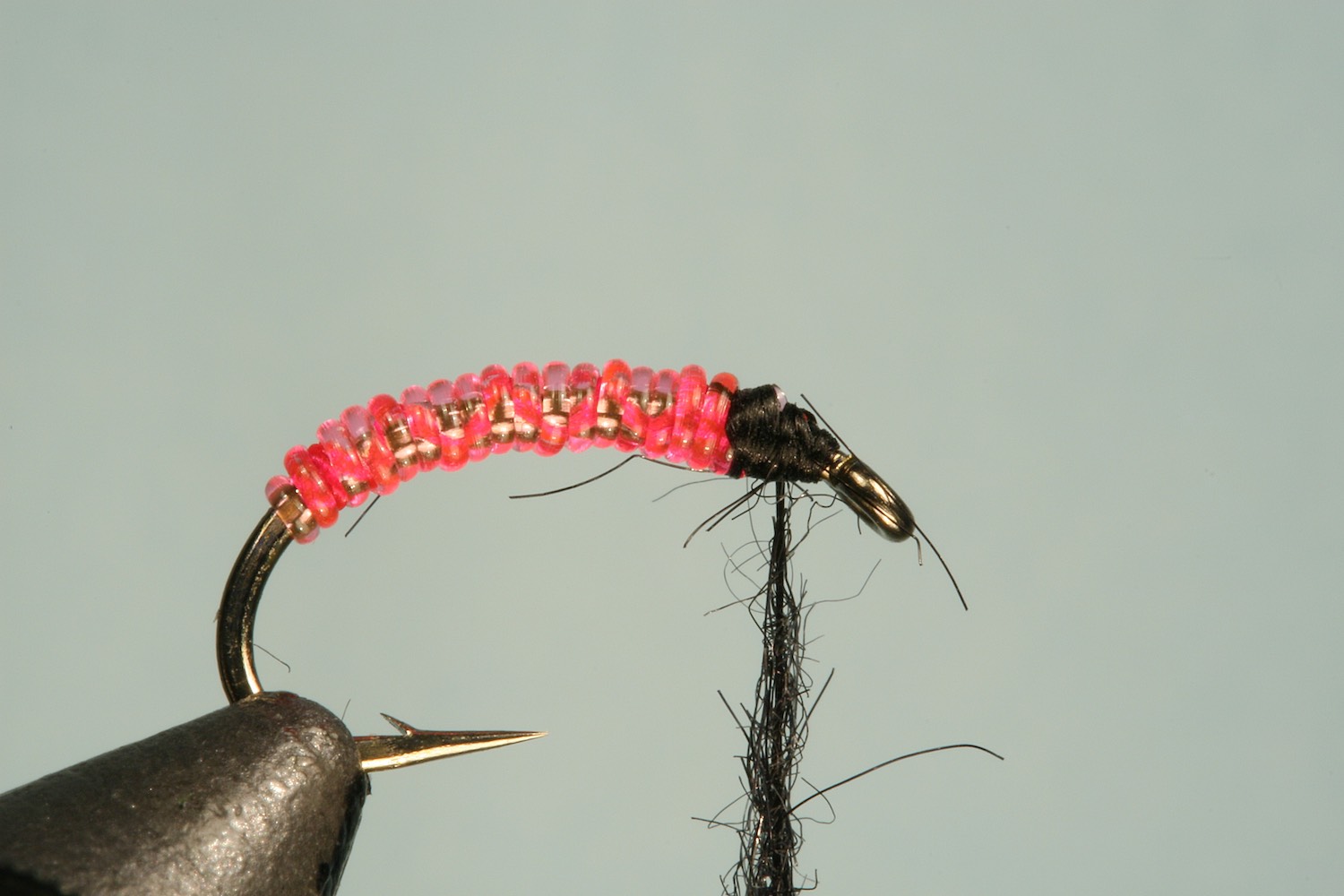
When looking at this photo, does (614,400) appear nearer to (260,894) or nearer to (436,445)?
(436,445)

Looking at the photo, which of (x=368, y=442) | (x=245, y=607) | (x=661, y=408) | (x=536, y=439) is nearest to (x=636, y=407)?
(x=661, y=408)

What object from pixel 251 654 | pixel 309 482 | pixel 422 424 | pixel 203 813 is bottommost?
pixel 203 813

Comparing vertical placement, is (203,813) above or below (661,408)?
below

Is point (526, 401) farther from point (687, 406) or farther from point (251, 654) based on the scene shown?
point (251, 654)

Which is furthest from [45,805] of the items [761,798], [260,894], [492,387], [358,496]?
[761,798]

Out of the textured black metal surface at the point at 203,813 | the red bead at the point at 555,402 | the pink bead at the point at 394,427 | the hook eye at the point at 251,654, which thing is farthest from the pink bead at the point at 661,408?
the textured black metal surface at the point at 203,813

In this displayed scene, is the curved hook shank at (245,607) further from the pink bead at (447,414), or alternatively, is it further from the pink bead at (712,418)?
the pink bead at (712,418)

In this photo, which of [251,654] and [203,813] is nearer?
[203,813]
